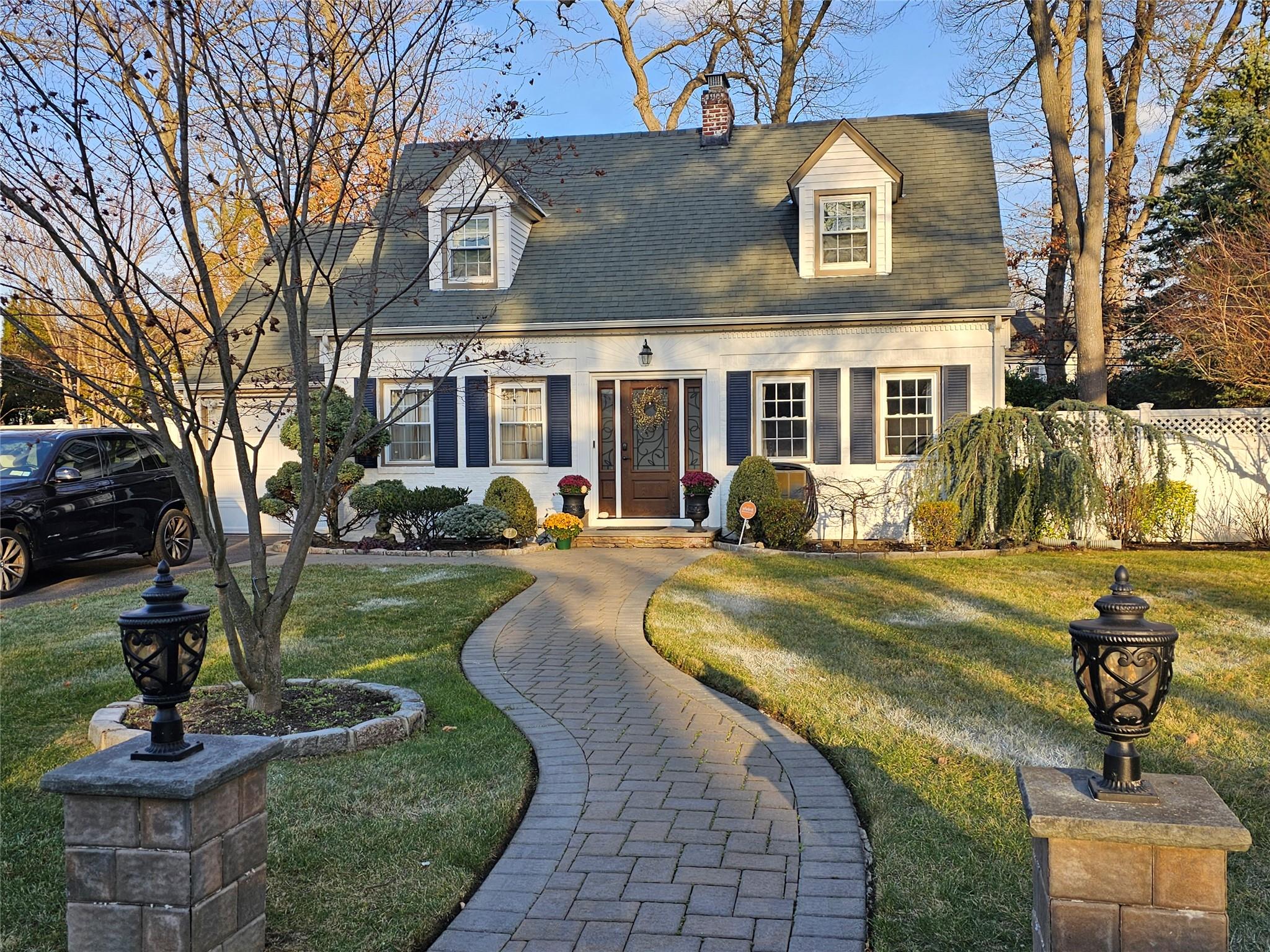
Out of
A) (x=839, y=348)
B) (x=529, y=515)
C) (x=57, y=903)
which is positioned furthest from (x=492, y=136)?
(x=839, y=348)

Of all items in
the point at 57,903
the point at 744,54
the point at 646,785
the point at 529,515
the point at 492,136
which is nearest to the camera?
the point at 57,903

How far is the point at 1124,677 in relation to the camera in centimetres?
262

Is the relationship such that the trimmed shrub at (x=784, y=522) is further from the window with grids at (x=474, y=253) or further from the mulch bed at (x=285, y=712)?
the mulch bed at (x=285, y=712)

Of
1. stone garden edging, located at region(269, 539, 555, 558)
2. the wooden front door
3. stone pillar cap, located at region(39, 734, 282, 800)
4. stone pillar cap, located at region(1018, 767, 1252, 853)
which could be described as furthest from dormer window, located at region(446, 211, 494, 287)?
stone pillar cap, located at region(1018, 767, 1252, 853)

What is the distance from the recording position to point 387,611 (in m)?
9.02

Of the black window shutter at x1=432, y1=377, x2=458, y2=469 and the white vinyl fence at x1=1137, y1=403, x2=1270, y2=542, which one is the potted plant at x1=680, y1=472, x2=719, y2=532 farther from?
the white vinyl fence at x1=1137, y1=403, x2=1270, y2=542

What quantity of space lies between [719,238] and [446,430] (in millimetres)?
5541

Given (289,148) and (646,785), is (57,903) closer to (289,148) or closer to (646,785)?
(646,785)

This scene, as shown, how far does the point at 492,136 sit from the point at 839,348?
9532 millimetres

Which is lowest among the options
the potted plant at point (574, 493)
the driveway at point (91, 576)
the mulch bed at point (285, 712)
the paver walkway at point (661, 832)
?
the paver walkway at point (661, 832)

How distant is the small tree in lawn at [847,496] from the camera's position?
48.8 ft


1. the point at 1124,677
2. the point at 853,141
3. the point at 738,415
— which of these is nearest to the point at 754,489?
the point at 738,415

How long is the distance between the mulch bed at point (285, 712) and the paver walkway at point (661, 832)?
870 mm

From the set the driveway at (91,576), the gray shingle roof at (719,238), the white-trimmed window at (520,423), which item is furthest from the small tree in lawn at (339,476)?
the gray shingle roof at (719,238)
